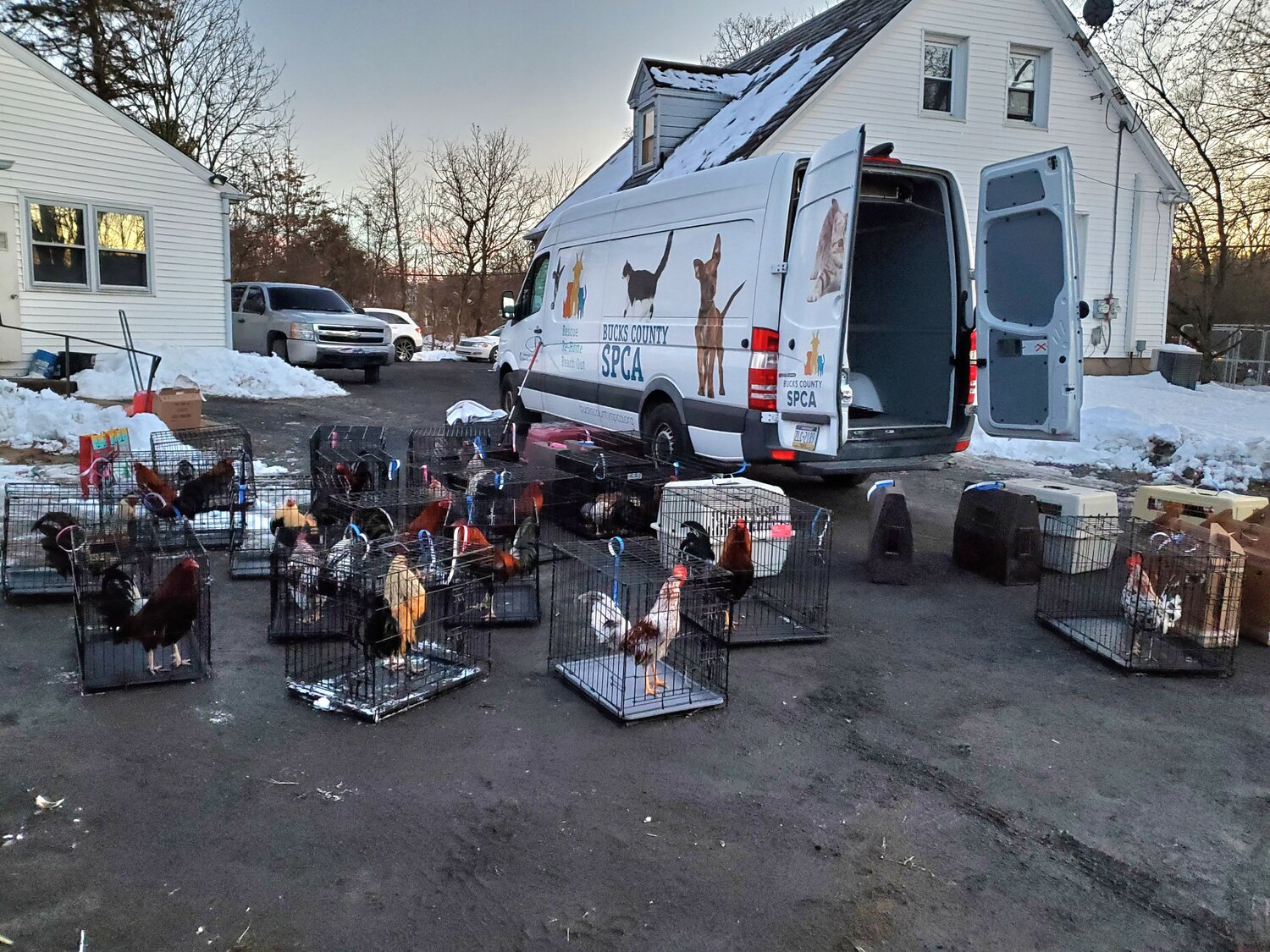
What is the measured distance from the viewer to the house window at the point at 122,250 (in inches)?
650

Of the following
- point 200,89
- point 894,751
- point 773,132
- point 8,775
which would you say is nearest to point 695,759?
point 894,751

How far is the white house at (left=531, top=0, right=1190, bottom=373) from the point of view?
58.5ft

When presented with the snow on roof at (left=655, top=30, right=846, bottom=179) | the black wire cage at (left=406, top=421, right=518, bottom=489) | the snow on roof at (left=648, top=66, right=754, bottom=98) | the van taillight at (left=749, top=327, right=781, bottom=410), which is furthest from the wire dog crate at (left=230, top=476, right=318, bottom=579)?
the snow on roof at (left=648, top=66, right=754, bottom=98)

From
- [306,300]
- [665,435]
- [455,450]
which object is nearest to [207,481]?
[455,450]

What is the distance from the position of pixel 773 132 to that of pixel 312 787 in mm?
15505

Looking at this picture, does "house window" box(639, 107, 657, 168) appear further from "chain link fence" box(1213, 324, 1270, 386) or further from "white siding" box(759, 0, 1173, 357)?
"chain link fence" box(1213, 324, 1270, 386)

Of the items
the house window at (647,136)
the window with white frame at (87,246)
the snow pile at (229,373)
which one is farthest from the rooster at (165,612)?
the house window at (647,136)

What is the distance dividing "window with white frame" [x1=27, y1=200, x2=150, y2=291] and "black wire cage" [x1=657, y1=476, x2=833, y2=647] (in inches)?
553

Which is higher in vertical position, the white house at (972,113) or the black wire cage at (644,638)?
the white house at (972,113)

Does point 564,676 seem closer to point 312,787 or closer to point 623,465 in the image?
point 312,787

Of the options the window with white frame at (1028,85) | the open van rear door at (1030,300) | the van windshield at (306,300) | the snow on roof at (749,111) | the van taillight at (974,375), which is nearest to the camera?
the open van rear door at (1030,300)

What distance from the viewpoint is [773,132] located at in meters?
16.7

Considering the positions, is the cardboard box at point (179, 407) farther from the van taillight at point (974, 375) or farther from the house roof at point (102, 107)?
the van taillight at point (974, 375)

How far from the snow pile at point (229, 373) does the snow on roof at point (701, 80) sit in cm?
950
